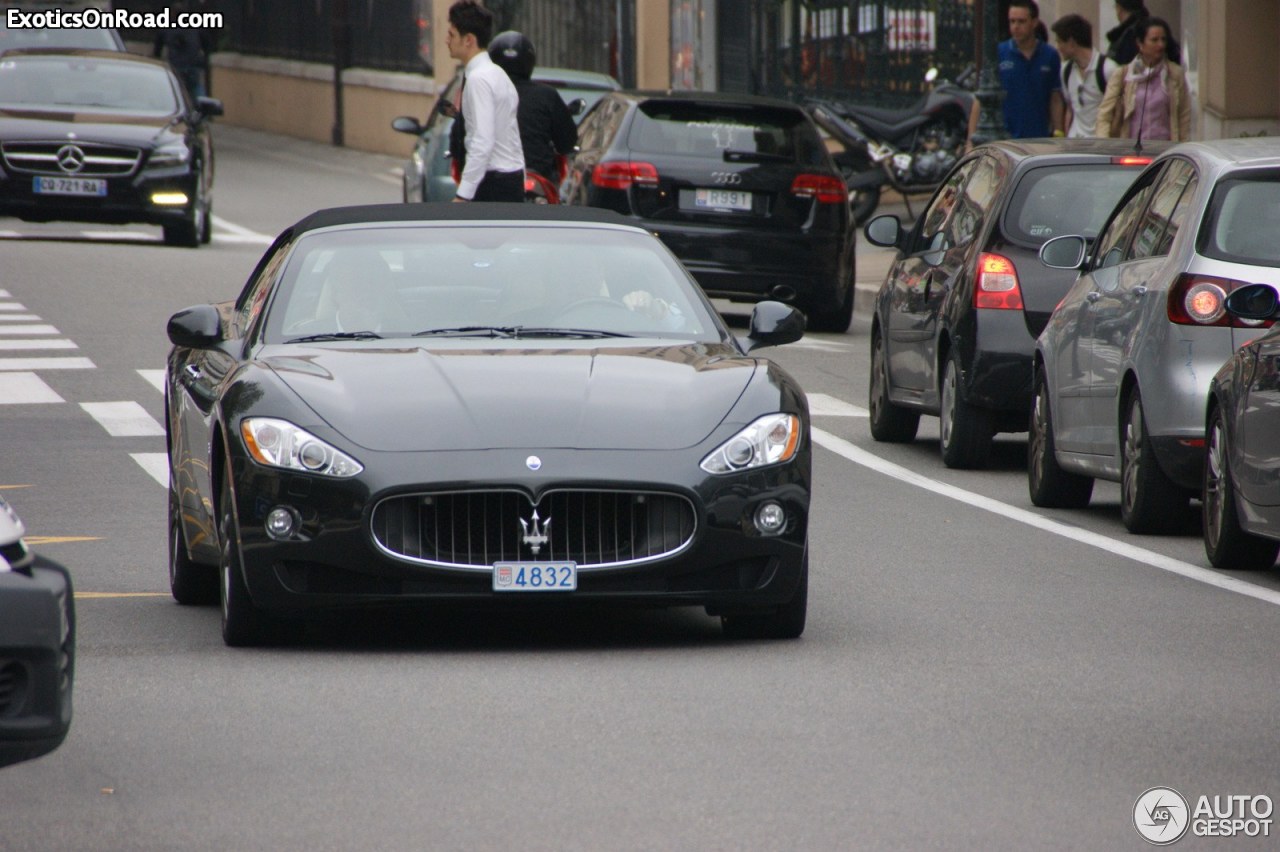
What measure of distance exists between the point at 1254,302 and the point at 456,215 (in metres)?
2.93

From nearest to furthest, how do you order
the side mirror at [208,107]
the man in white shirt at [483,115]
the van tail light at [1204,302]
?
the van tail light at [1204,302]
the man in white shirt at [483,115]
the side mirror at [208,107]

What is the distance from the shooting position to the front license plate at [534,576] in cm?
782

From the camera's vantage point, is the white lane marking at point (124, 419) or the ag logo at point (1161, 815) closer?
the ag logo at point (1161, 815)

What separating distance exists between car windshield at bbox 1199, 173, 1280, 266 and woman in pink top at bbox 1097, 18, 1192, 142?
30.1 feet

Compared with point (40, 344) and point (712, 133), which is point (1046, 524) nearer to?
point (712, 133)

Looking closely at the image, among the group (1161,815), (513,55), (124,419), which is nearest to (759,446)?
(1161,815)

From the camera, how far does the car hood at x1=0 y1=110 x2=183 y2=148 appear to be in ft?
79.7

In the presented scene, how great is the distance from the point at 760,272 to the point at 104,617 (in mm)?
11038

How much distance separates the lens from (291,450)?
25.8 feet

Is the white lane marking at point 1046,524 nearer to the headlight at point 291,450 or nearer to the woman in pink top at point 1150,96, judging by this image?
the headlight at point 291,450

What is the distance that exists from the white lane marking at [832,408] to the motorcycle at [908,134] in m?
12.2

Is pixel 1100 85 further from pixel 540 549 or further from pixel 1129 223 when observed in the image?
pixel 540 549

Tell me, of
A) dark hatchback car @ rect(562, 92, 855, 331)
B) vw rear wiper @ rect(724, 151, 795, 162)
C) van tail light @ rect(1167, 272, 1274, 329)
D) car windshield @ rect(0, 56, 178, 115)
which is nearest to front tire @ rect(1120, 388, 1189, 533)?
van tail light @ rect(1167, 272, 1274, 329)

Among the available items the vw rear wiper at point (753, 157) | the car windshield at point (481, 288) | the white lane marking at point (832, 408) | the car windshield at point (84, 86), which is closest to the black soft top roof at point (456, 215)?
the car windshield at point (481, 288)
